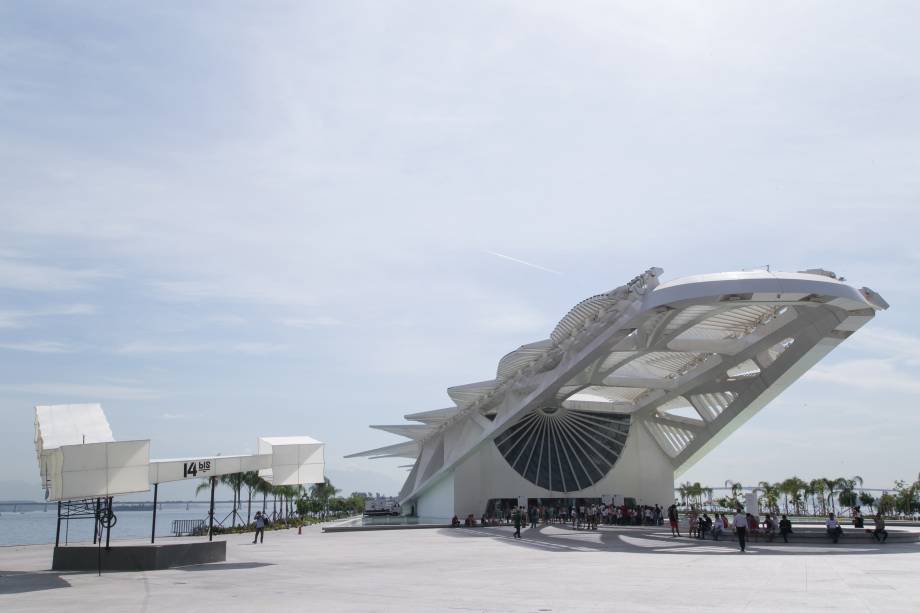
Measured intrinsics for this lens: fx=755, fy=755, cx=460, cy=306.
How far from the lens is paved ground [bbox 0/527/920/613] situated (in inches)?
370

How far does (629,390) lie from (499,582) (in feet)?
115

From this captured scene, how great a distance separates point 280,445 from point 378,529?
16448 mm

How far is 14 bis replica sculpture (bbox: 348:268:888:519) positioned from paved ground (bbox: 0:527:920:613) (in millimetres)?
8941

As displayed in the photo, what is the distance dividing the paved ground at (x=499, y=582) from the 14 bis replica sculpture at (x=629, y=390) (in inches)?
352

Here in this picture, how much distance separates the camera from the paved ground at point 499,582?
9398 millimetres

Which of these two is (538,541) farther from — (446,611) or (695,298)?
→ (446,611)

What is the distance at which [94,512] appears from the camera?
15789 millimetres

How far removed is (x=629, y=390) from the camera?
45.9 m

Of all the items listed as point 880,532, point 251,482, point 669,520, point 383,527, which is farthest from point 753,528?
point 251,482

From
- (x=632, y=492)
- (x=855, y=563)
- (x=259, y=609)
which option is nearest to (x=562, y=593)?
(x=259, y=609)

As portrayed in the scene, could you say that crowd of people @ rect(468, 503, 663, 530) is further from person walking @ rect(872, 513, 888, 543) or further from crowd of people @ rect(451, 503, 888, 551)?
person walking @ rect(872, 513, 888, 543)

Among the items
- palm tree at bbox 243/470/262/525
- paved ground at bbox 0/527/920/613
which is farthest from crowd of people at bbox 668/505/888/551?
palm tree at bbox 243/470/262/525

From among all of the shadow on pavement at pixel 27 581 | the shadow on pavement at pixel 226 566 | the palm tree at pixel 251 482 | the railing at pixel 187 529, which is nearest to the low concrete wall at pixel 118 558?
the shadow on pavement at pixel 226 566

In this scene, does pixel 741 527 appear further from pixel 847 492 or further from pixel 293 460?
pixel 847 492
